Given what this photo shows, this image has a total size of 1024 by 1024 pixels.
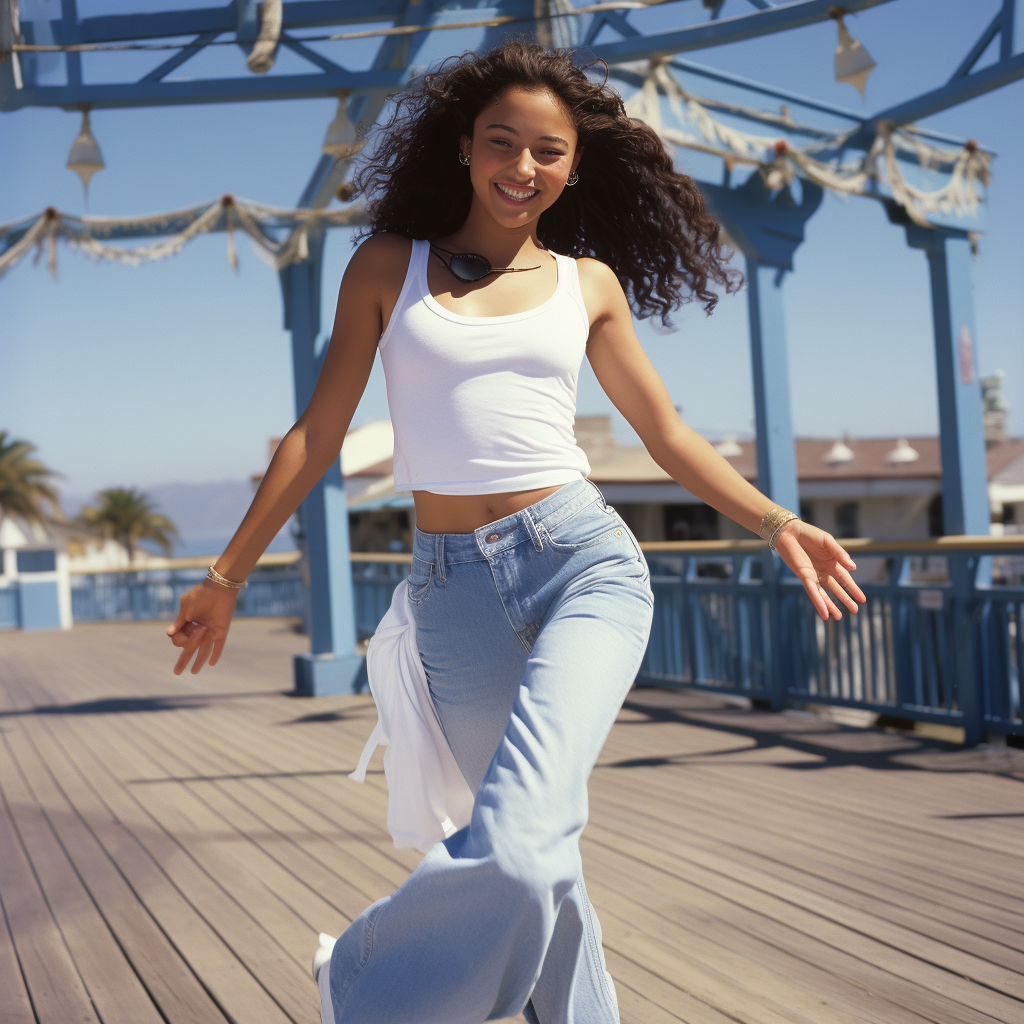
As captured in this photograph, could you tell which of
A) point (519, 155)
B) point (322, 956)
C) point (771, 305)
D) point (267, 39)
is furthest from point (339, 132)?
point (322, 956)

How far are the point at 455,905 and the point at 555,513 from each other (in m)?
0.62

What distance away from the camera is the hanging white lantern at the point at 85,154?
218 inches

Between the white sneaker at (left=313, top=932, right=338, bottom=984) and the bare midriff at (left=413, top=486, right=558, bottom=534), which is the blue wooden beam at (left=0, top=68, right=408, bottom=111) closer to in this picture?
the bare midriff at (left=413, top=486, right=558, bottom=534)

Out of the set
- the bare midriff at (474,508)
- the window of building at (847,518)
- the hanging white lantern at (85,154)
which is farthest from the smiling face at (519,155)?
the window of building at (847,518)

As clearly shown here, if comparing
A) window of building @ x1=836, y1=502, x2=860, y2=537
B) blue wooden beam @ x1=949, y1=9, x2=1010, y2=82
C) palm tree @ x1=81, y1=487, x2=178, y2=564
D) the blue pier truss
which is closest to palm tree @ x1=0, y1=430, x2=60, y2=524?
palm tree @ x1=81, y1=487, x2=178, y2=564

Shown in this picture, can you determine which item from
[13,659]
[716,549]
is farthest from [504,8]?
[13,659]

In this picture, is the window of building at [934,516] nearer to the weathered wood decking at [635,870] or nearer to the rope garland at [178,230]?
the weathered wood decking at [635,870]

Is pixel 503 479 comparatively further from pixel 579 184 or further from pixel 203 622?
pixel 579 184

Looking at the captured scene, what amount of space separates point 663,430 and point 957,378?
546 cm

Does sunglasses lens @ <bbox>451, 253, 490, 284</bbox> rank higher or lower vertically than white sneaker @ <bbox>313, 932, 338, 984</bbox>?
higher

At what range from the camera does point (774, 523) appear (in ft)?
6.12

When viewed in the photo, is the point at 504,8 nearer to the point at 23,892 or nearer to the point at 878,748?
the point at 878,748

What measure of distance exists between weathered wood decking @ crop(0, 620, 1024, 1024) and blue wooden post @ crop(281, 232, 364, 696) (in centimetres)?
143

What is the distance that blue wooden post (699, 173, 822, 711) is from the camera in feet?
22.6
